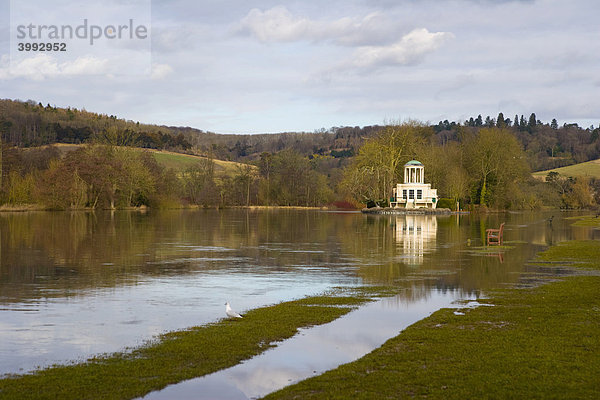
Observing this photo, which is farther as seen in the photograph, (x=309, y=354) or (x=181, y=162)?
(x=181, y=162)

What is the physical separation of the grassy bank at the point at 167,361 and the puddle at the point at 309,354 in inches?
12.1

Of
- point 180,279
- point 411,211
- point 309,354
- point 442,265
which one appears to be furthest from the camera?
point 411,211

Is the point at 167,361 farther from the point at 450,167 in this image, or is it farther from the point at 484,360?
the point at 450,167

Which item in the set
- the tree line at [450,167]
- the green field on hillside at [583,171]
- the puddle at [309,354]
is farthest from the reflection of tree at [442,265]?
the green field on hillside at [583,171]

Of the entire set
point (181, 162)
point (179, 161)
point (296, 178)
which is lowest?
point (296, 178)

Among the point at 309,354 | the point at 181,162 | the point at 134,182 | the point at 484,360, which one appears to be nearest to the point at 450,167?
the point at 134,182

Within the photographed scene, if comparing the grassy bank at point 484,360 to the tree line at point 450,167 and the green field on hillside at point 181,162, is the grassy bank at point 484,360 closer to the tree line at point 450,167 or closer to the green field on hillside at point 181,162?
the tree line at point 450,167

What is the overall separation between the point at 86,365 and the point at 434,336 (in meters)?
6.51

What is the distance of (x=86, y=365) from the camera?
10.0 m

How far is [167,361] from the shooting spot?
406 inches

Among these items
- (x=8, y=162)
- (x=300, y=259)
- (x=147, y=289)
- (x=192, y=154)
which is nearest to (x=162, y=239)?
(x=300, y=259)

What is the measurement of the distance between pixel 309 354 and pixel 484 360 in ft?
10.3

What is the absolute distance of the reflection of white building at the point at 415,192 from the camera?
96688 millimetres

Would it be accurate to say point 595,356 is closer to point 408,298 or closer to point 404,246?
point 408,298
